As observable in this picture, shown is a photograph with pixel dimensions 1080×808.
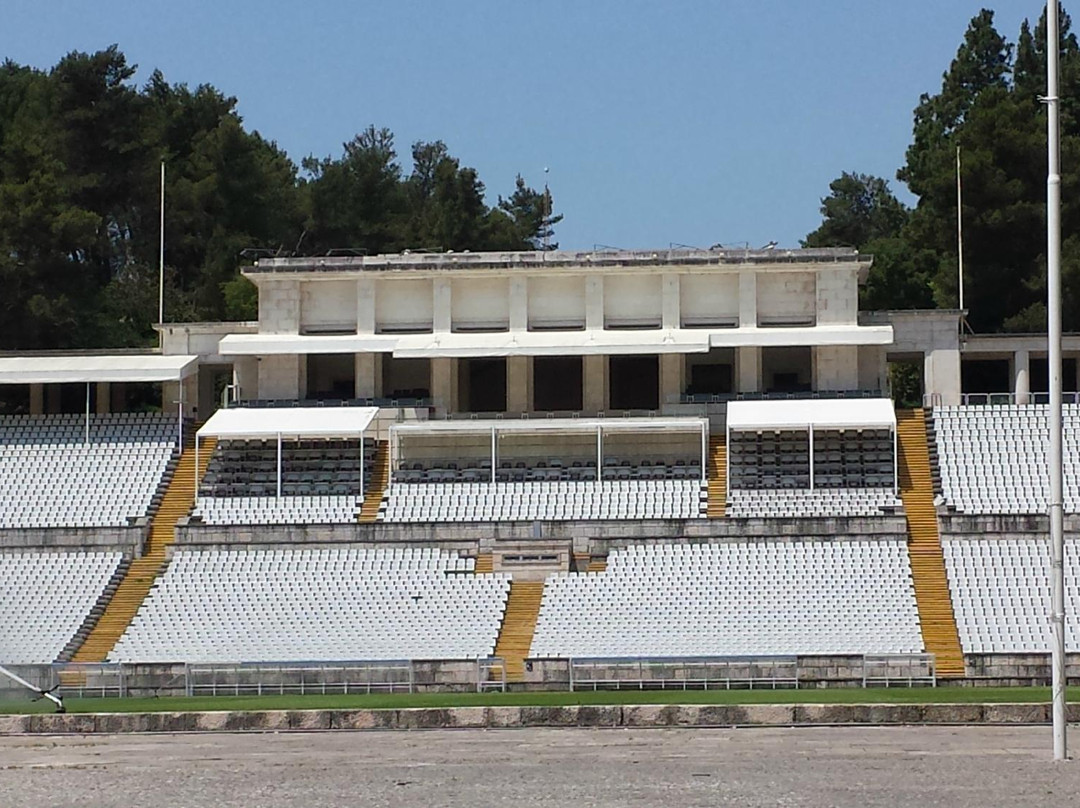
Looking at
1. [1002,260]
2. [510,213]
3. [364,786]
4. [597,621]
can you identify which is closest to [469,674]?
[597,621]

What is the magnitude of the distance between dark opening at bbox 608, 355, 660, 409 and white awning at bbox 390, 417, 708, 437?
4556mm

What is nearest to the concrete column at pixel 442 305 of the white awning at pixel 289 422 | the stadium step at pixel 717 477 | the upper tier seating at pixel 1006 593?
the white awning at pixel 289 422

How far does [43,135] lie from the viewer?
91750mm

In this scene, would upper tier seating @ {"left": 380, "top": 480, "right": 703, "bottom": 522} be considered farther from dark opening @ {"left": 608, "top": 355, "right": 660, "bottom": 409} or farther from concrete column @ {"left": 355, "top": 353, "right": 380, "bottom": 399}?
dark opening @ {"left": 608, "top": 355, "right": 660, "bottom": 409}

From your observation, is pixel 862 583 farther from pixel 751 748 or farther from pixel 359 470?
pixel 751 748

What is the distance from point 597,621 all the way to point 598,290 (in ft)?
51.9

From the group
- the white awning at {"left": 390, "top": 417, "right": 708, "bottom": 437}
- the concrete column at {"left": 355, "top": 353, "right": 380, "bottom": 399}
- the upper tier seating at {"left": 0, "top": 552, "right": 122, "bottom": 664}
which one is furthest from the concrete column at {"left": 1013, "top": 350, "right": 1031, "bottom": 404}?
the upper tier seating at {"left": 0, "top": 552, "right": 122, "bottom": 664}

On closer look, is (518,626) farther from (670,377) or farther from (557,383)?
(557,383)

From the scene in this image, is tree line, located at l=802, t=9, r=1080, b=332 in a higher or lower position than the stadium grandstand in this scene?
higher

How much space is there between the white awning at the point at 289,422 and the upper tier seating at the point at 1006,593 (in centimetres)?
1662

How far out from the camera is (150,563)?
5553 cm

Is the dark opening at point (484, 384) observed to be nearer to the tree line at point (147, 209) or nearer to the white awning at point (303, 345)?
the white awning at point (303, 345)

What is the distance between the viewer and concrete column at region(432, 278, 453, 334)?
209 feet

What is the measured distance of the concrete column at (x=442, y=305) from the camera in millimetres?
63625
